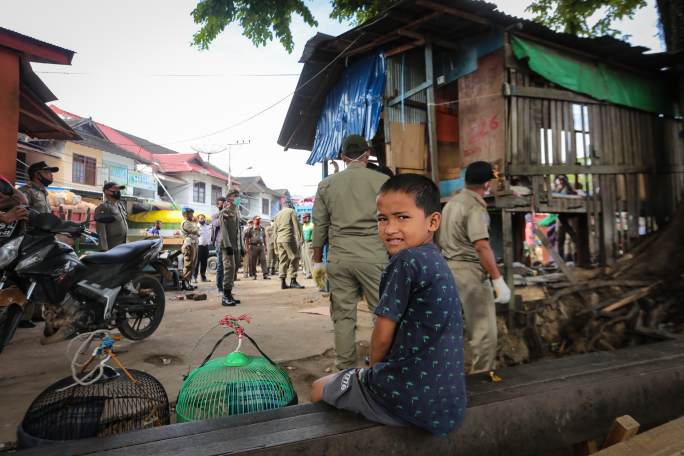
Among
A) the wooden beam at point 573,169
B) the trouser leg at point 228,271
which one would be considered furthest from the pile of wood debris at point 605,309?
the trouser leg at point 228,271

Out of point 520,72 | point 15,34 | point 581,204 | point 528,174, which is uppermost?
point 15,34

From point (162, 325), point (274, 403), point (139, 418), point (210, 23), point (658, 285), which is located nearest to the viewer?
point (139, 418)

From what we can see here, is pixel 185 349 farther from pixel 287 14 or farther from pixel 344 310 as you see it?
pixel 287 14

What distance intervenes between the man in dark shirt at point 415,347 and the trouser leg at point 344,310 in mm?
1508

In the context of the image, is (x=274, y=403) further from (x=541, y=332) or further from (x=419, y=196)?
(x=541, y=332)

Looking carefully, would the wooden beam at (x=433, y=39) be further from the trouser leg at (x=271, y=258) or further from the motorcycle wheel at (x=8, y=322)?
the trouser leg at (x=271, y=258)

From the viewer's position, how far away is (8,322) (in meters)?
3.11

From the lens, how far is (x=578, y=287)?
6.15m

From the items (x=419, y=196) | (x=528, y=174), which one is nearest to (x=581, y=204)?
Result: (x=528, y=174)

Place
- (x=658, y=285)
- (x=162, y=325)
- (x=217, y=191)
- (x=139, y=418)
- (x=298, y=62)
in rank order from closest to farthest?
1. (x=139, y=418)
2. (x=162, y=325)
3. (x=658, y=285)
4. (x=298, y=62)
5. (x=217, y=191)

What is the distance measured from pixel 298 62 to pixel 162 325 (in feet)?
17.5

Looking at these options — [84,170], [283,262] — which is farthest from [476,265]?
[84,170]

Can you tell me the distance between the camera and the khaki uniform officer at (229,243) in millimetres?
7027

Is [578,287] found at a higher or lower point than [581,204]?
lower
